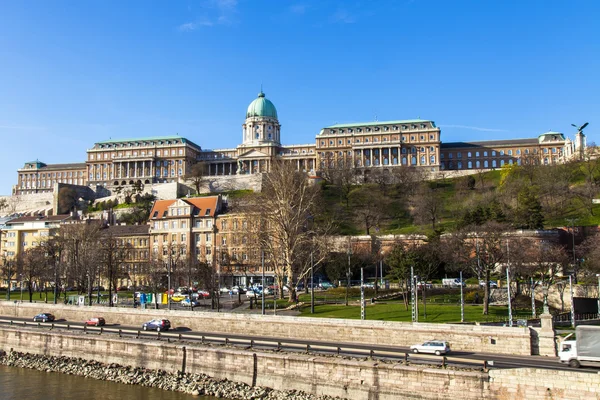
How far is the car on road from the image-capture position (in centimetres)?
3231

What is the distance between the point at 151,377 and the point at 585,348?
24.2m

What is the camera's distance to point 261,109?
19550cm

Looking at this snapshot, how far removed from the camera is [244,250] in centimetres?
8562

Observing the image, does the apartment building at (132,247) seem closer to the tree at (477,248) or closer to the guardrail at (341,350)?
the tree at (477,248)

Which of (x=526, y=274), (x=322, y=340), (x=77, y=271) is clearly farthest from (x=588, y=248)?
(x=77, y=271)

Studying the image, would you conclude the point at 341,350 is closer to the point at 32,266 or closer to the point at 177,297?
the point at 177,297

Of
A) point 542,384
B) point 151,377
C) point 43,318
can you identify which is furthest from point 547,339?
point 43,318

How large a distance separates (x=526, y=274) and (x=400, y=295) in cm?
1256

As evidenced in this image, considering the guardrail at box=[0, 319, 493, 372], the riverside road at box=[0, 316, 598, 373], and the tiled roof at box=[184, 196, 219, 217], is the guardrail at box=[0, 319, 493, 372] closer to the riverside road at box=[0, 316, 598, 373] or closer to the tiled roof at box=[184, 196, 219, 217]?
the riverside road at box=[0, 316, 598, 373]

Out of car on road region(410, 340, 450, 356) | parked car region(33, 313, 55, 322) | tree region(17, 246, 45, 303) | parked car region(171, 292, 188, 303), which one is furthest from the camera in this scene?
tree region(17, 246, 45, 303)

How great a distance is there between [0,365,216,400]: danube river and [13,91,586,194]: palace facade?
11206cm

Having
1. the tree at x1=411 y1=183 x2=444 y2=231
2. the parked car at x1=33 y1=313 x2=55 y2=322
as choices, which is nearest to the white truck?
the parked car at x1=33 y1=313 x2=55 y2=322

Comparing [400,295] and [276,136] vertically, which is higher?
[276,136]

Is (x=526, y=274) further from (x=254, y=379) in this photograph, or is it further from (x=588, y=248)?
(x=254, y=379)
